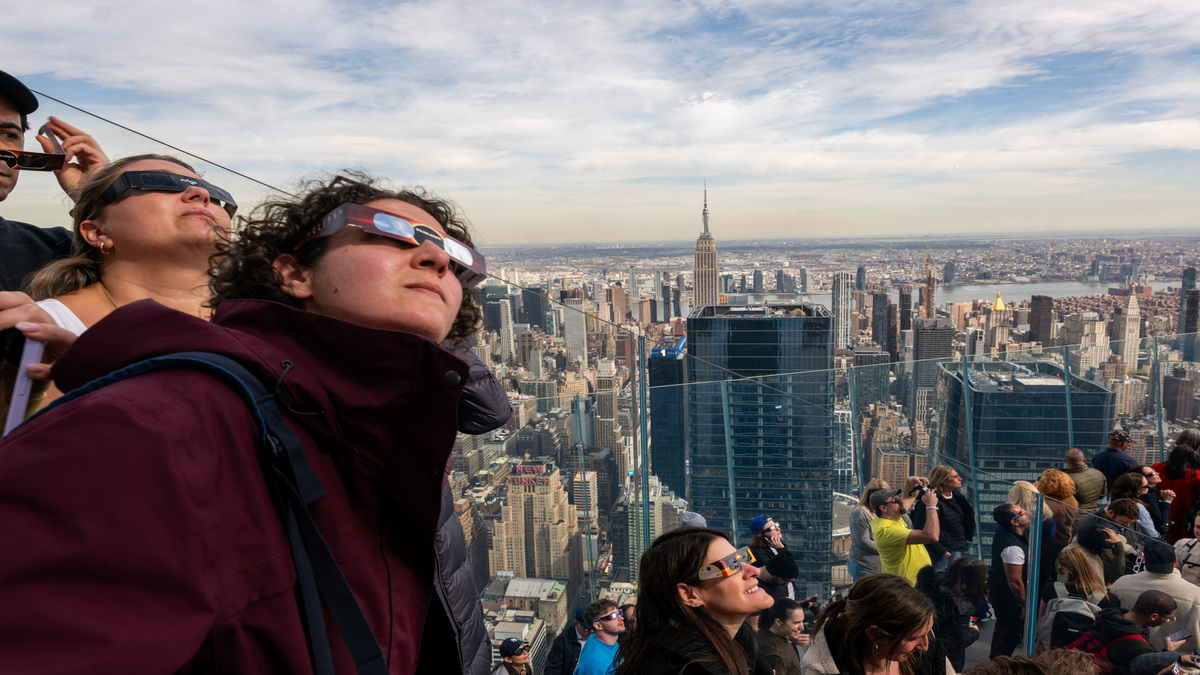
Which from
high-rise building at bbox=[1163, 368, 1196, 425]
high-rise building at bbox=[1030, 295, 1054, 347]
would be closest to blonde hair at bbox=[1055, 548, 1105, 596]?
high-rise building at bbox=[1163, 368, 1196, 425]

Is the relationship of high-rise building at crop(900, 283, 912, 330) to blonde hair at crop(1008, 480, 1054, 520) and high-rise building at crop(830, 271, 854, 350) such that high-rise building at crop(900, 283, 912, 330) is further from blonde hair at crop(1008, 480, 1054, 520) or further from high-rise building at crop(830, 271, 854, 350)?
blonde hair at crop(1008, 480, 1054, 520)

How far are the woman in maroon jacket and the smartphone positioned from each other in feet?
1.09

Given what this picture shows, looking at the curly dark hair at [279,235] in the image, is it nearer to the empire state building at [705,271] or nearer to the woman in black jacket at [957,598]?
the woman in black jacket at [957,598]

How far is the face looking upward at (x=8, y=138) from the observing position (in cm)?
142

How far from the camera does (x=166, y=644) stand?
0.47 meters

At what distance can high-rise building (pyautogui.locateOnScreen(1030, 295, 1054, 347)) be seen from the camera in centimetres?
1882

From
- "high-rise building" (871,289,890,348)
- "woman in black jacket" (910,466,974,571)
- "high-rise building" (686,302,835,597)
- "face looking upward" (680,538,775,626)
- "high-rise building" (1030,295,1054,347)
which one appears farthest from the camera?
"high-rise building" (871,289,890,348)

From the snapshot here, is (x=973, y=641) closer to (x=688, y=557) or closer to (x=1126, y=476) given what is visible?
(x=1126, y=476)

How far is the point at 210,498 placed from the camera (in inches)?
20.9

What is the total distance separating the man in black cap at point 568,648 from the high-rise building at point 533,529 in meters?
0.53

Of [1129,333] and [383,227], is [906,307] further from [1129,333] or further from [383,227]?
[383,227]

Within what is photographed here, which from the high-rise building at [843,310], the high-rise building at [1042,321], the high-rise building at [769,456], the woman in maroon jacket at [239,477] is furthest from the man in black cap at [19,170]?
the high-rise building at [843,310]

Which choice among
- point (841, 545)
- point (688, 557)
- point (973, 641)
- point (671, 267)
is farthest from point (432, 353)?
point (671, 267)

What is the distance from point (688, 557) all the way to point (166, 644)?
1826mm
